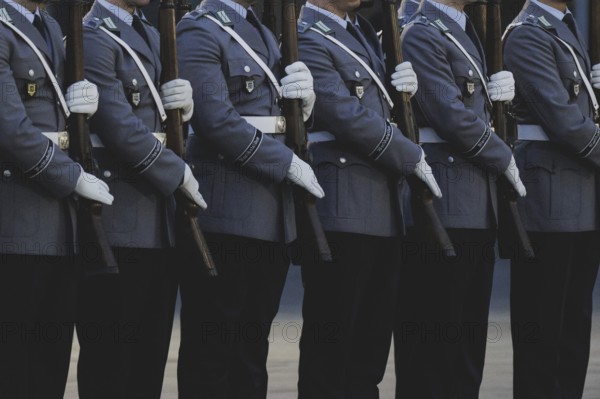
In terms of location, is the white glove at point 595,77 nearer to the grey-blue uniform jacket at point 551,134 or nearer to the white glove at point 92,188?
the grey-blue uniform jacket at point 551,134

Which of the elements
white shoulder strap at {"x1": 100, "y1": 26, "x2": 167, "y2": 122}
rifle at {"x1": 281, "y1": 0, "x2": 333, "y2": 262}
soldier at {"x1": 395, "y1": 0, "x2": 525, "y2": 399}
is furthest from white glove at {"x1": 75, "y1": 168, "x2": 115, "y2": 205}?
soldier at {"x1": 395, "y1": 0, "x2": 525, "y2": 399}

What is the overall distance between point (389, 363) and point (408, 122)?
294 cm

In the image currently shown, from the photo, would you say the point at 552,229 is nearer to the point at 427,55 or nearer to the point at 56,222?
the point at 427,55

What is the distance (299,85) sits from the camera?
21.6 ft

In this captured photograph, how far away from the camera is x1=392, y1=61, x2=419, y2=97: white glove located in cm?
695

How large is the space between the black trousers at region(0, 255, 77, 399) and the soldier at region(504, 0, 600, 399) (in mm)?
2237

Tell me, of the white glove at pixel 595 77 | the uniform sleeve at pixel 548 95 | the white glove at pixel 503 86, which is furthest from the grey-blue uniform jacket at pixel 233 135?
the white glove at pixel 595 77

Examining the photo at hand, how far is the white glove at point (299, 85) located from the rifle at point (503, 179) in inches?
40.6

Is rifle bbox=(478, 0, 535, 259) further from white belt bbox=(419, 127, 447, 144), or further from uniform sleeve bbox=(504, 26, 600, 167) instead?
white belt bbox=(419, 127, 447, 144)

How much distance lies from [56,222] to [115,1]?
3.10 feet

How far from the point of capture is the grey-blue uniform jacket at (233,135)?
6.46 meters

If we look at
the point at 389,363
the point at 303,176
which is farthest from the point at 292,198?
the point at 389,363

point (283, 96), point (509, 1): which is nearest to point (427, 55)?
point (283, 96)

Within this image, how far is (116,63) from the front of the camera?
6.28 m
